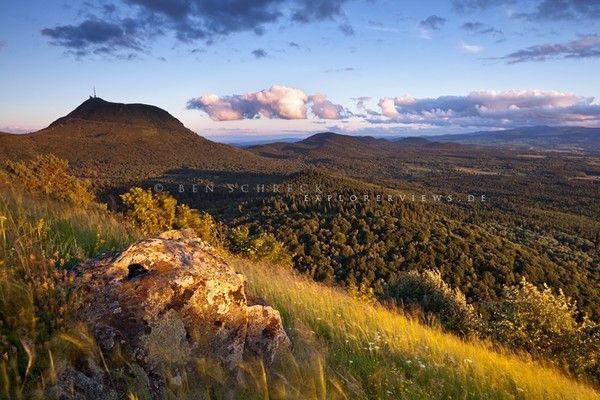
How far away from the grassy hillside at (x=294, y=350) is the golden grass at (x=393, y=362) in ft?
0.04

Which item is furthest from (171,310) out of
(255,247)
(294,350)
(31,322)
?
(255,247)

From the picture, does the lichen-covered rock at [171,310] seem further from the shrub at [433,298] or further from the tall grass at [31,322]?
the shrub at [433,298]

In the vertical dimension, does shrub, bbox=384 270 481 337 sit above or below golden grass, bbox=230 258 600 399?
below

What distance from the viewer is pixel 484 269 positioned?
207 feet

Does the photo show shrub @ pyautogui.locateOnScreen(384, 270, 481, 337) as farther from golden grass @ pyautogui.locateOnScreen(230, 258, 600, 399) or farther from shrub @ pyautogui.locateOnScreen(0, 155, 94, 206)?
golden grass @ pyautogui.locateOnScreen(230, 258, 600, 399)

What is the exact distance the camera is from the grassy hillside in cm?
307

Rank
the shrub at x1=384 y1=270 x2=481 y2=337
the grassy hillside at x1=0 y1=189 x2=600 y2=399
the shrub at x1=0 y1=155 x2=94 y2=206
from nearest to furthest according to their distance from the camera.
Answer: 1. the grassy hillside at x1=0 y1=189 x2=600 y2=399
2. the shrub at x1=0 y1=155 x2=94 y2=206
3. the shrub at x1=384 y1=270 x2=481 y2=337

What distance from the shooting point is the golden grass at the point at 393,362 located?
→ 4.01 meters

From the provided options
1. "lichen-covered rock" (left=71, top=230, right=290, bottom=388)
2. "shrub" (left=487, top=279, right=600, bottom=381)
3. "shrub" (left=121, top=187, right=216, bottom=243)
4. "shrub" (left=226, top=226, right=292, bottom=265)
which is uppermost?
"lichen-covered rock" (left=71, top=230, right=290, bottom=388)

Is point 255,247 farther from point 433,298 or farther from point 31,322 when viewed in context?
point 31,322

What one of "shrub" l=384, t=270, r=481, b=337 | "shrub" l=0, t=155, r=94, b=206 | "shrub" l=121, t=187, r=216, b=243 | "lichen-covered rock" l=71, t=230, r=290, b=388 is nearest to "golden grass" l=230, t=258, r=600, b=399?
"lichen-covered rock" l=71, t=230, r=290, b=388

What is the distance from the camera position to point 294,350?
4.35 meters

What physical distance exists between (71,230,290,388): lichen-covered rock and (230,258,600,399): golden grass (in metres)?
0.55

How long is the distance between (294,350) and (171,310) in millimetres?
1284
